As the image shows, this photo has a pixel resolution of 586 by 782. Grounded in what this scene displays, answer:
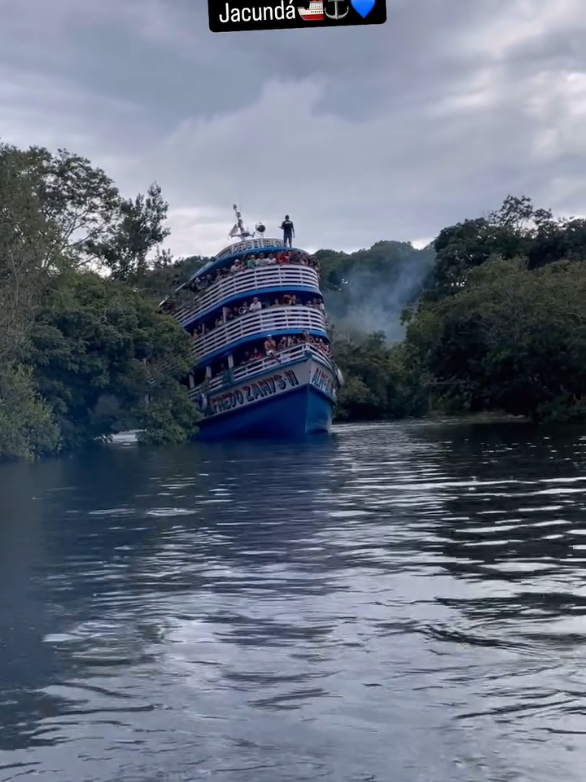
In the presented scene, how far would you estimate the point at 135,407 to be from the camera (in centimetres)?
4038

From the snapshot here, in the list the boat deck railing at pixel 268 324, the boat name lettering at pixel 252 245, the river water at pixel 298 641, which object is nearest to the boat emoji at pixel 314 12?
the river water at pixel 298 641

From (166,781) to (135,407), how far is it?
35.4 m

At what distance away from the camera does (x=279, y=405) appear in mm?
43500

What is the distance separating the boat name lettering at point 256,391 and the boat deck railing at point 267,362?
37 centimetres

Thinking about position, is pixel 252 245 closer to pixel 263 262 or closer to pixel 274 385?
pixel 263 262

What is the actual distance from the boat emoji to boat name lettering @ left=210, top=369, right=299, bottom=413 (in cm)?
3701

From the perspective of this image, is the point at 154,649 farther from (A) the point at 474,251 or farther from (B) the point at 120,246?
(A) the point at 474,251

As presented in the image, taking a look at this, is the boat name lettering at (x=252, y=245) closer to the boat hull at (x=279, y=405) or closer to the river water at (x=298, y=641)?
the boat hull at (x=279, y=405)

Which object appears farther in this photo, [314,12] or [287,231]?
[287,231]

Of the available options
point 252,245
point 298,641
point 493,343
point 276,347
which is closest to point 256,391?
point 276,347

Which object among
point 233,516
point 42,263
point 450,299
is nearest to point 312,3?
point 233,516

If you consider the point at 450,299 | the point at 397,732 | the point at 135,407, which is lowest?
the point at 397,732

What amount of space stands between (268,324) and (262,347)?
1089 millimetres

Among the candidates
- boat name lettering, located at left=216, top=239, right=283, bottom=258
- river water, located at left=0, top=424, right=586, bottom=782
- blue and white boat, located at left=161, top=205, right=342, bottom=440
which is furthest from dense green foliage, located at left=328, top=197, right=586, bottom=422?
river water, located at left=0, top=424, right=586, bottom=782
